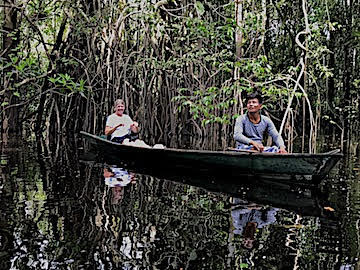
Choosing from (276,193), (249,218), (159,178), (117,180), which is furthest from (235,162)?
(249,218)

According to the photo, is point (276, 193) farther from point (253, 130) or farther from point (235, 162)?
point (253, 130)

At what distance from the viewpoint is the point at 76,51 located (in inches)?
419

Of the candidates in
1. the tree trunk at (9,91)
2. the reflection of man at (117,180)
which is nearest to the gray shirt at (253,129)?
the reflection of man at (117,180)

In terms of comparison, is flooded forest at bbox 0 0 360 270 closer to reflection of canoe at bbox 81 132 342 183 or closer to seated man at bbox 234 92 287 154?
reflection of canoe at bbox 81 132 342 183

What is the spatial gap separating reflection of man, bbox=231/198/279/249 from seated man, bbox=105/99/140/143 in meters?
3.20

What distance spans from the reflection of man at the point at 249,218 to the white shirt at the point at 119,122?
11.0 feet

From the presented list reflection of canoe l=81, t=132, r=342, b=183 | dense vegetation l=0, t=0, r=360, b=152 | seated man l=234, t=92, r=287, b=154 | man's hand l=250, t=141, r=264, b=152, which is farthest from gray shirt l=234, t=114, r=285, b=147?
dense vegetation l=0, t=0, r=360, b=152

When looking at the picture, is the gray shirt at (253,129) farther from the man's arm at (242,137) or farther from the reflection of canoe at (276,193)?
the reflection of canoe at (276,193)

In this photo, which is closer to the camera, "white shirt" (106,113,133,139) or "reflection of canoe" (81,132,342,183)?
"reflection of canoe" (81,132,342,183)

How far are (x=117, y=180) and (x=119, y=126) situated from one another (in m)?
2.01

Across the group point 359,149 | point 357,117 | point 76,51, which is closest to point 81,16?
point 76,51

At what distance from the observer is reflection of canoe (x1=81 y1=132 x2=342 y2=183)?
5.02 m

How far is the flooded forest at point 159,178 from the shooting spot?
10.1ft

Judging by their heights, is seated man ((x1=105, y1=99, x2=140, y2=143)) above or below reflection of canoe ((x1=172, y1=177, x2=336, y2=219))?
above
